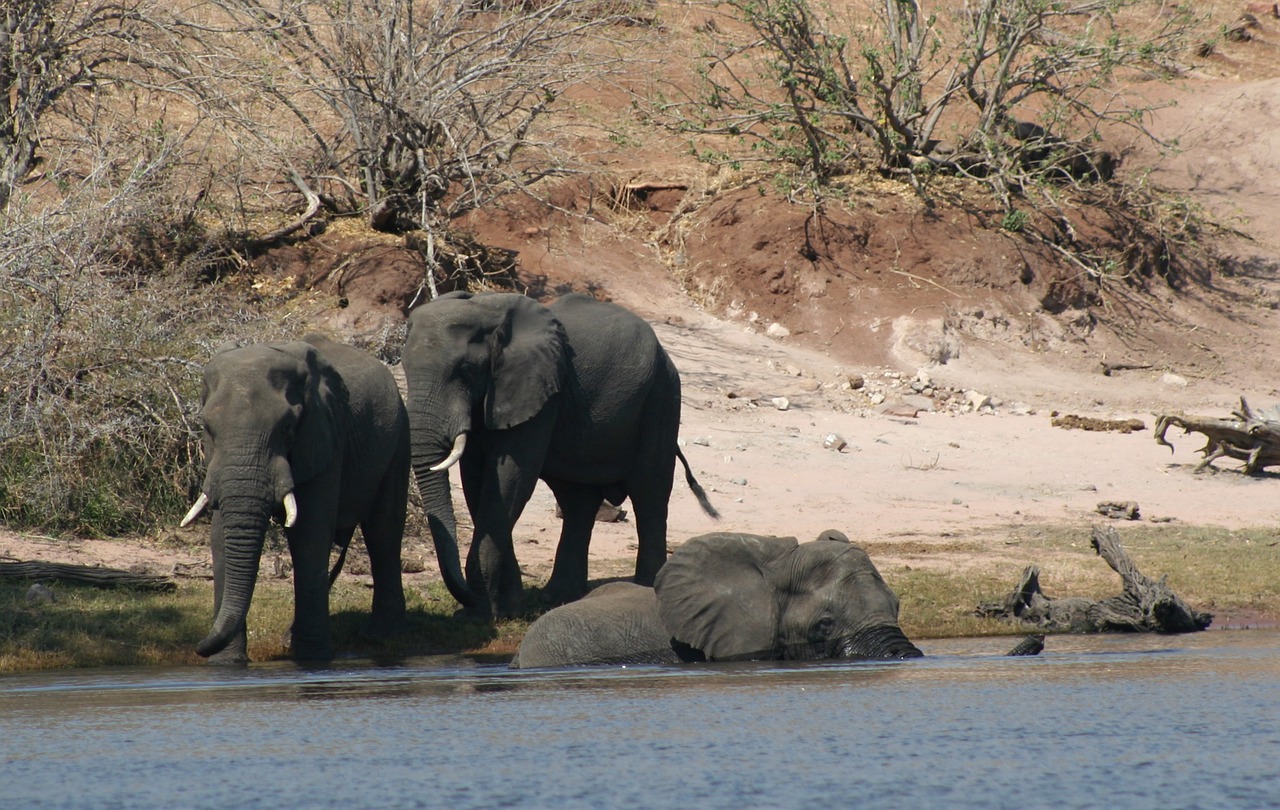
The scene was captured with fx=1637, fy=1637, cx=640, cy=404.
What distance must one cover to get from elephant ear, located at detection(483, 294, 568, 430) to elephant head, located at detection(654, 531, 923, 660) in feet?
6.16

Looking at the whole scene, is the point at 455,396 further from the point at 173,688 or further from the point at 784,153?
the point at 784,153

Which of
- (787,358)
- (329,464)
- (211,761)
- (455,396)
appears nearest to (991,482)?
(787,358)

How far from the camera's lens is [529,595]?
36.6ft

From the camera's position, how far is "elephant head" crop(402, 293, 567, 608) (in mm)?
10297

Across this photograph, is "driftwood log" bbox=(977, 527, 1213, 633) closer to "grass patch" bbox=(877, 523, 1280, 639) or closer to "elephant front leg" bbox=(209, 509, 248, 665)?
"grass patch" bbox=(877, 523, 1280, 639)

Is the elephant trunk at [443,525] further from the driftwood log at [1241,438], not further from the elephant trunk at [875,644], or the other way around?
the driftwood log at [1241,438]

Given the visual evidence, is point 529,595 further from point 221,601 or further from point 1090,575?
point 1090,575

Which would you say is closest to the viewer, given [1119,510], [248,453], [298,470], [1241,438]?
[248,453]

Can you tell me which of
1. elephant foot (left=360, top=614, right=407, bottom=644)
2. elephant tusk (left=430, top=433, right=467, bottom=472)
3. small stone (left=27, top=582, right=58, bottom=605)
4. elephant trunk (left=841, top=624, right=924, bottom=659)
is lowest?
elephant foot (left=360, top=614, right=407, bottom=644)

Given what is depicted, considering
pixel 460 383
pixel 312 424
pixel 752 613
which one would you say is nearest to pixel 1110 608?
pixel 752 613

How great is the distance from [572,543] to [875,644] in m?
3.00

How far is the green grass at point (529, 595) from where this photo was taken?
9.46m

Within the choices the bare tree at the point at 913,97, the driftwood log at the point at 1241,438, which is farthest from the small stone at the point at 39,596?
the bare tree at the point at 913,97

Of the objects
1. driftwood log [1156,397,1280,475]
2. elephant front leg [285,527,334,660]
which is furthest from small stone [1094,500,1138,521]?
elephant front leg [285,527,334,660]
